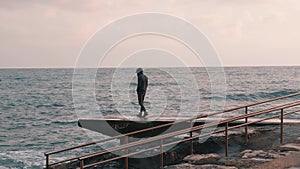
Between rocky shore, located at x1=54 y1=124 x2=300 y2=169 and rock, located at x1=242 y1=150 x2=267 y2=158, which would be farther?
rock, located at x1=242 y1=150 x2=267 y2=158

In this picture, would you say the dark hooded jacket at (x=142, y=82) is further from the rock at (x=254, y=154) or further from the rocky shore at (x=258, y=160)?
the rock at (x=254, y=154)

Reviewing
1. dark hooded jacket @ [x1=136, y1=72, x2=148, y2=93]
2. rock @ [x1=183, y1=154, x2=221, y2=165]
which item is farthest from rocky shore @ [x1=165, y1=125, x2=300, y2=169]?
dark hooded jacket @ [x1=136, y1=72, x2=148, y2=93]

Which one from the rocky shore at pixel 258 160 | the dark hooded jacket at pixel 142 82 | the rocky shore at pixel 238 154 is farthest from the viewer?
the dark hooded jacket at pixel 142 82

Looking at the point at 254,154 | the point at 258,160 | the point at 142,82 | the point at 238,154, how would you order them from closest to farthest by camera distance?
1. the point at 258,160
2. the point at 254,154
3. the point at 238,154
4. the point at 142,82

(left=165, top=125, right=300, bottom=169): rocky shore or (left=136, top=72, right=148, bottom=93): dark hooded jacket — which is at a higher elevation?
(left=136, top=72, right=148, bottom=93): dark hooded jacket

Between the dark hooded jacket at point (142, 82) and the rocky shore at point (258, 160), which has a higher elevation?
the dark hooded jacket at point (142, 82)

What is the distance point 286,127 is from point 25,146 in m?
14.9

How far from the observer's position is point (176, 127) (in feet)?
46.4

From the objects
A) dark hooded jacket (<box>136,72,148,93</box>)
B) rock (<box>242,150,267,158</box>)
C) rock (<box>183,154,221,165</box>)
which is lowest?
rock (<box>183,154,221,165</box>)

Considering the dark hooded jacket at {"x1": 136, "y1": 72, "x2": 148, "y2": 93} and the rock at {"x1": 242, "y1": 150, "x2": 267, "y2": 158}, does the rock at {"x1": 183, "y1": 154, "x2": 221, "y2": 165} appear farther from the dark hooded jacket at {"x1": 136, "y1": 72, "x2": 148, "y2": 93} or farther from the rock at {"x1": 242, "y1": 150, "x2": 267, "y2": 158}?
the dark hooded jacket at {"x1": 136, "y1": 72, "x2": 148, "y2": 93}

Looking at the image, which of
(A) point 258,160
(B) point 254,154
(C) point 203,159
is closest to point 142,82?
(C) point 203,159

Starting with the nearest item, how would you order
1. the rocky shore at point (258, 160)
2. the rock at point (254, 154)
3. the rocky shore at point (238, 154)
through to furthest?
the rocky shore at point (258, 160) → the rocky shore at point (238, 154) → the rock at point (254, 154)

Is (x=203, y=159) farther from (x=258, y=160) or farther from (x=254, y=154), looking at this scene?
(x=258, y=160)

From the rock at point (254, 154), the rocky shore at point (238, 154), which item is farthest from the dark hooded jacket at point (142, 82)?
the rock at point (254, 154)
